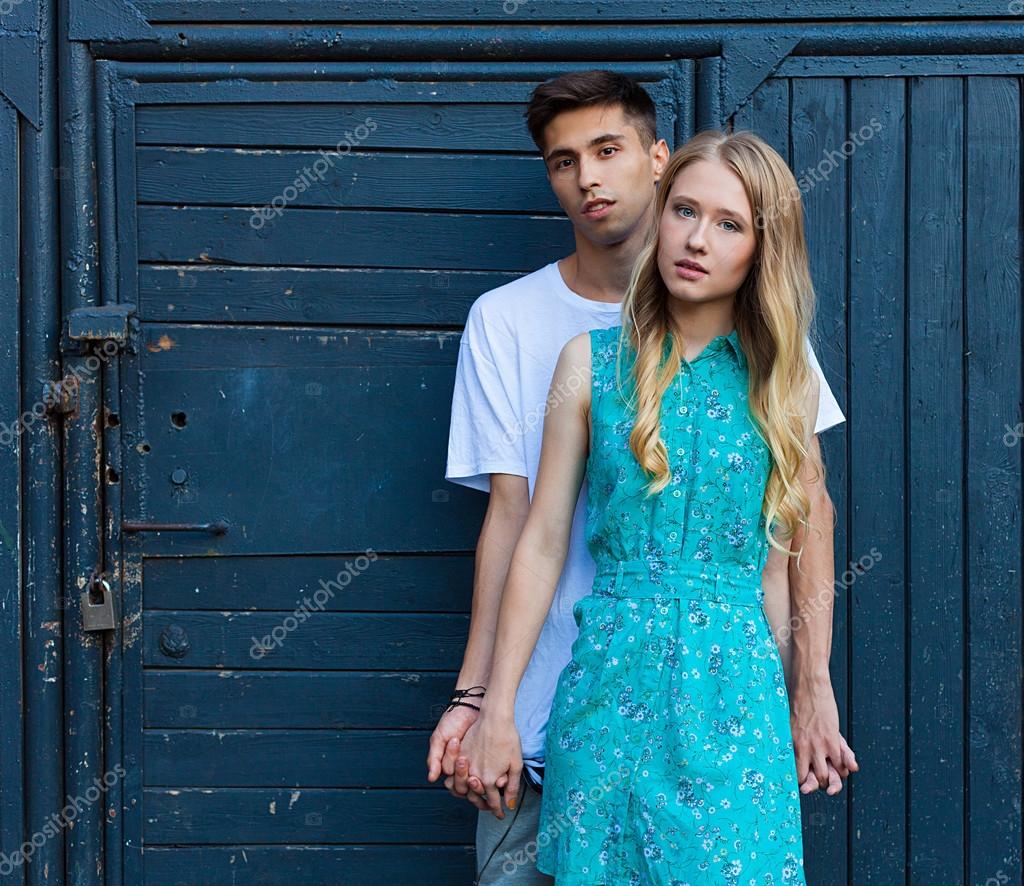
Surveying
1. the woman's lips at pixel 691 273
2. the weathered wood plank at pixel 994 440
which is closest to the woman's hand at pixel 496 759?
the woman's lips at pixel 691 273

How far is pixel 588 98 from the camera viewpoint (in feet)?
7.75

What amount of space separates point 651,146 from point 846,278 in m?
0.68

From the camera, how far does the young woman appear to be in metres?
1.83

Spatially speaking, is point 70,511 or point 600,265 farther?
point 70,511

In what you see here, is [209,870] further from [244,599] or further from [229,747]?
[244,599]

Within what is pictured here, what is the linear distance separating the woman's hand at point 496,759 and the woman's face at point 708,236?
83 cm

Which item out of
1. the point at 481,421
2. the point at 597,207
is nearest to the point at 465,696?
the point at 481,421

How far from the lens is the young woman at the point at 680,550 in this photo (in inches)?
72.0

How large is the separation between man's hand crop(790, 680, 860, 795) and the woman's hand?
579 mm

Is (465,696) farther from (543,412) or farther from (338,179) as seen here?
(338,179)

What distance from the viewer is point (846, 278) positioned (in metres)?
2.82

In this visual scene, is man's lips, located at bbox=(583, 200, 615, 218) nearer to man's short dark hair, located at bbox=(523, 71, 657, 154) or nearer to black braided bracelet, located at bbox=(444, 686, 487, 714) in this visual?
man's short dark hair, located at bbox=(523, 71, 657, 154)

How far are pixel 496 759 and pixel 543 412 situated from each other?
2.37ft

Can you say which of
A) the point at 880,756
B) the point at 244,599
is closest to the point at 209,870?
the point at 244,599
